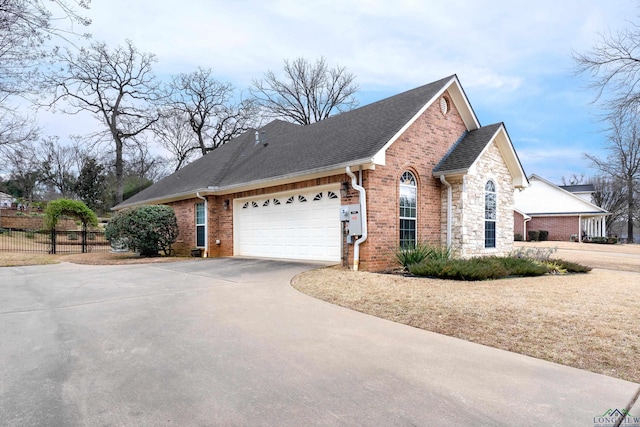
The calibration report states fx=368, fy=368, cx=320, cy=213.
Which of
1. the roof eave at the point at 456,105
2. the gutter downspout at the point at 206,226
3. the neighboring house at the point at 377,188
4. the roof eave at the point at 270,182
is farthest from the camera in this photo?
the gutter downspout at the point at 206,226

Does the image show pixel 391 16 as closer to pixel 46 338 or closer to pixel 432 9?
pixel 432 9

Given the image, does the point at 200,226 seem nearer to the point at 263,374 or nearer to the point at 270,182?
the point at 270,182

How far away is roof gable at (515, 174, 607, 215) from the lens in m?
32.2

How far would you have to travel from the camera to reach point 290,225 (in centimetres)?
1297

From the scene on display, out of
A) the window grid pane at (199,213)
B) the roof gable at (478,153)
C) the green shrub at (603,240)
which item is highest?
the roof gable at (478,153)

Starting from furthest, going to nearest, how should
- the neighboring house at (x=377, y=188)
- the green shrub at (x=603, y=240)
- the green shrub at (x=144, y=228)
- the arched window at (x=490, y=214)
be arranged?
the green shrub at (x=603, y=240) < the green shrub at (x=144, y=228) < the arched window at (x=490, y=214) < the neighboring house at (x=377, y=188)

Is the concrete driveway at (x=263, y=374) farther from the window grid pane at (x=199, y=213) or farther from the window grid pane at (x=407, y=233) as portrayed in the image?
the window grid pane at (x=199, y=213)

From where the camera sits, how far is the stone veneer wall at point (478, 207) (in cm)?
1195

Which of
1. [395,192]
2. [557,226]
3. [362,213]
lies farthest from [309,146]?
[557,226]

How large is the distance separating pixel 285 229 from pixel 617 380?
10.5 meters

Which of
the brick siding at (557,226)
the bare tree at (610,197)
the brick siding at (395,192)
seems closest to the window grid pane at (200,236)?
the brick siding at (395,192)

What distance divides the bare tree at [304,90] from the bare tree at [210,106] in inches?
80.1

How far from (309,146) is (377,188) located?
431cm
